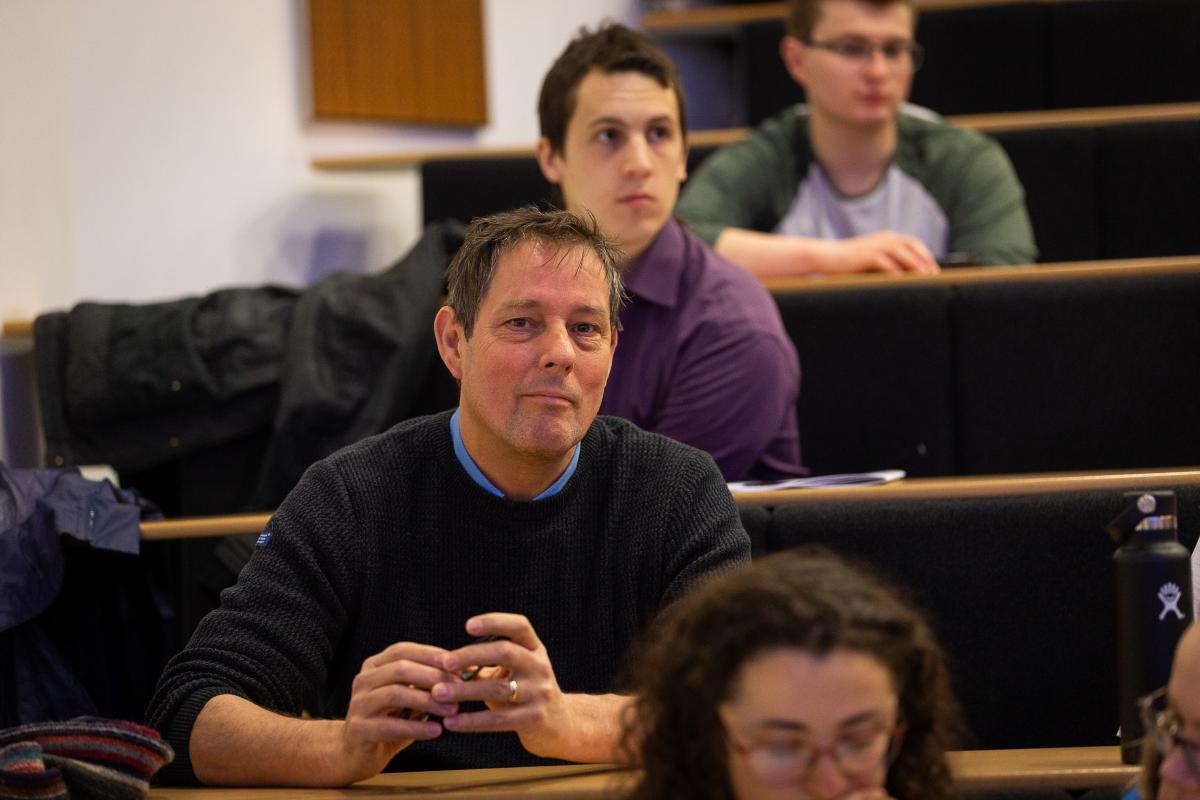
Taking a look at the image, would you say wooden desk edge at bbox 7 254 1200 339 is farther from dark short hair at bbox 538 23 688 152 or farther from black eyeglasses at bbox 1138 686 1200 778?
black eyeglasses at bbox 1138 686 1200 778

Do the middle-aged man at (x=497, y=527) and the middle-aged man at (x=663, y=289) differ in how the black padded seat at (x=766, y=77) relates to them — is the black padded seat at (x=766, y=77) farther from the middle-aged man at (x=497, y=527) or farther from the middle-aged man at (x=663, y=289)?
the middle-aged man at (x=497, y=527)

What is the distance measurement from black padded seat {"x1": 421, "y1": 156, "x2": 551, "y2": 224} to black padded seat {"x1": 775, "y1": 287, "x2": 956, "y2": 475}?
0.98 metres

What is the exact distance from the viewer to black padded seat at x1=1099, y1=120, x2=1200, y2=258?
9.87 ft

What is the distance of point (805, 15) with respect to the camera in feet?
9.79

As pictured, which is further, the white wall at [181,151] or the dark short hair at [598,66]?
the white wall at [181,151]

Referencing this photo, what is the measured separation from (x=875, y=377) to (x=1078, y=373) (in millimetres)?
288

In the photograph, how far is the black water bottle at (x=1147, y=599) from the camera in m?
1.33

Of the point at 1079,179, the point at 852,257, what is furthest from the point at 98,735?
the point at 1079,179

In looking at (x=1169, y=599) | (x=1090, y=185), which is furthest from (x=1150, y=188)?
(x=1169, y=599)

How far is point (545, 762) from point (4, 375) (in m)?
1.43

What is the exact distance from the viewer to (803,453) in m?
2.40

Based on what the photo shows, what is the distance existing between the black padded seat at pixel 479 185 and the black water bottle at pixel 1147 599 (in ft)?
6.47

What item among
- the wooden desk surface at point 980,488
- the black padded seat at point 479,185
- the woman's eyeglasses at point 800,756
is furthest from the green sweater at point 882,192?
the woman's eyeglasses at point 800,756

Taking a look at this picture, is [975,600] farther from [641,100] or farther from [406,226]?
[406,226]
